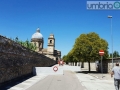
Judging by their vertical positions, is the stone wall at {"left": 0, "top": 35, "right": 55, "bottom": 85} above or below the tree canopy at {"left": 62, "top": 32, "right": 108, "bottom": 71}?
below

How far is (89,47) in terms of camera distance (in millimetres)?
35375

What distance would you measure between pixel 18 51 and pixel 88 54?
1764cm

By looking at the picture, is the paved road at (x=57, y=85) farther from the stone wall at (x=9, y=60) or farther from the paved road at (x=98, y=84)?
the stone wall at (x=9, y=60)

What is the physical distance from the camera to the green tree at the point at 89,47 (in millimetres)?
35062

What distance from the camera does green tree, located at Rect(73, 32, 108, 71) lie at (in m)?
35.1

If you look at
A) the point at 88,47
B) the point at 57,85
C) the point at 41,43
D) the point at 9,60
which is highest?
the point at 41,43

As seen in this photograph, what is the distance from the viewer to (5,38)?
15383 mm

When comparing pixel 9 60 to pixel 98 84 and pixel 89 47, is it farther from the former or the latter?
pixel 89 47

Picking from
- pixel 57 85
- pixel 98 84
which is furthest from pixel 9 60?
pixel 98 84

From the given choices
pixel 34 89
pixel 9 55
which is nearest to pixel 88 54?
pixel 9 55

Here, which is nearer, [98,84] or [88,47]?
[98,84]

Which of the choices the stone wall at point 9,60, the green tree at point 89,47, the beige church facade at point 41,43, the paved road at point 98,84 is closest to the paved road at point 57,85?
the paved road at point 98,84

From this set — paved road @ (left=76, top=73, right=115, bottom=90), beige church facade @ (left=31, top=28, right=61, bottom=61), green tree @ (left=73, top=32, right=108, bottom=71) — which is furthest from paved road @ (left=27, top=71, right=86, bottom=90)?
beige church facade @ (left=31, top=28, right=61, bottom=61)

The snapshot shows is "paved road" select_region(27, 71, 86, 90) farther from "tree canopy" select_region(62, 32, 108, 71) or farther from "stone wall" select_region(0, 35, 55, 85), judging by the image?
"tree canopy" select_region(62, 32, 108, 71)
